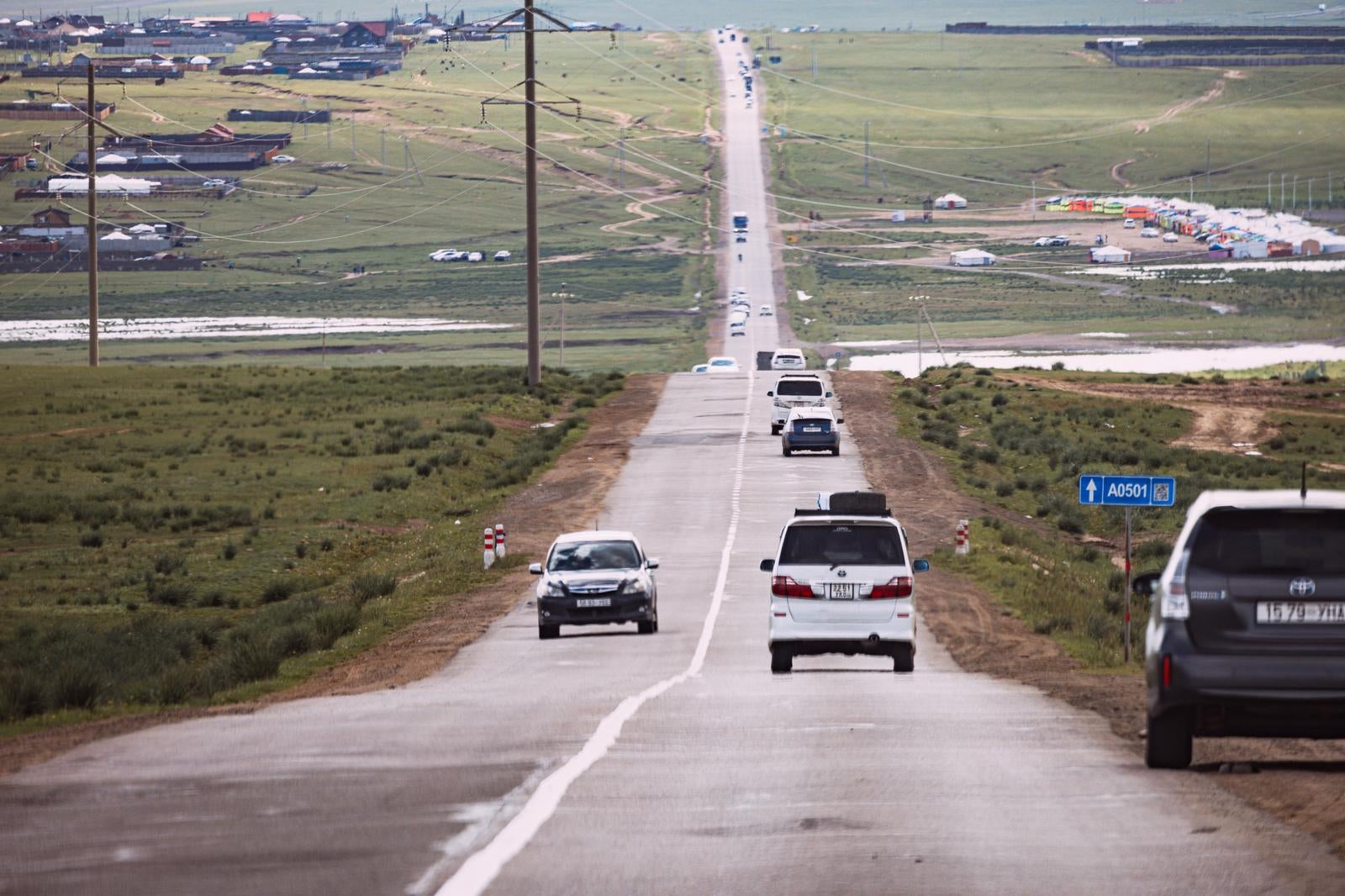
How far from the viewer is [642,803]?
1312 cm

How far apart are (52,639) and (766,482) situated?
27.3 metres

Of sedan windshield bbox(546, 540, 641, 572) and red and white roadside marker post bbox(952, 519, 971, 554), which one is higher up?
sedan windshield bbox(546, 540, 641, 572)

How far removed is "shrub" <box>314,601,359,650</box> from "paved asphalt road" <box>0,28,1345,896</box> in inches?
316

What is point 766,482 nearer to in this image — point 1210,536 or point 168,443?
point 168,443

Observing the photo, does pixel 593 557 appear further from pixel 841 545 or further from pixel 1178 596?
pixel 1178 596

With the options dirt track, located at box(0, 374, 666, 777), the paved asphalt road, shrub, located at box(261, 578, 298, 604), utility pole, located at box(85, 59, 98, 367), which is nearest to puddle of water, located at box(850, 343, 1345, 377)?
utility pole, located at box(85, 59, 98, 367)

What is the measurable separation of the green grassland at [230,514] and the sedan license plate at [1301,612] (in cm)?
1197

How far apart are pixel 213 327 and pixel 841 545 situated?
155 meters

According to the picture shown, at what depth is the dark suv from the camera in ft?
44.4

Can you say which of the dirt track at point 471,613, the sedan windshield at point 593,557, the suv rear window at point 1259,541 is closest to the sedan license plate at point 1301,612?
the suv rear window at point 1259,541

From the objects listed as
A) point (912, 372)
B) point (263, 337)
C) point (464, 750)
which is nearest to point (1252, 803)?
point (464, 750)

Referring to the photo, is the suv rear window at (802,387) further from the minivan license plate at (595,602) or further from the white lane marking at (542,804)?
the white lane marking at (542,804)

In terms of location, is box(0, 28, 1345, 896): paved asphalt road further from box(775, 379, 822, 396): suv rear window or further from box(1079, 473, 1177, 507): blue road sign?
box(775, 379, 822, 396): suv rear window

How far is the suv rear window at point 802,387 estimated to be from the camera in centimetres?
6669
